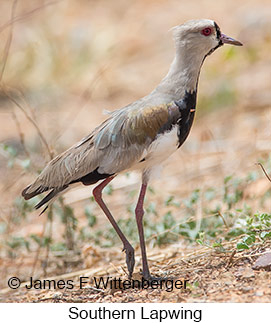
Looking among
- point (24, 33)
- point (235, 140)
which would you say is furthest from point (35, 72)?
point (235, 140)

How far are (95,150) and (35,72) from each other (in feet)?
20.3

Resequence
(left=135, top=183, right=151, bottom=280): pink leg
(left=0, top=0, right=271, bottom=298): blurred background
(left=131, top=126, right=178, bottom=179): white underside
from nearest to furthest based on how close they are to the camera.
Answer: (left=131, top=126, right=178, bottom=179): white underside
(left=135, top=183, right=151, bottom=280): pink leg
(left=0, top=0, right=271, bottom=298): blurred background

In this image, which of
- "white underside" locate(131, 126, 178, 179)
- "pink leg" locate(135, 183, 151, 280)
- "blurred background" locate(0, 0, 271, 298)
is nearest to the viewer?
"white underside" locate(131, 126, 178, 179)

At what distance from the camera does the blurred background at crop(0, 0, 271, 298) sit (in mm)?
4762

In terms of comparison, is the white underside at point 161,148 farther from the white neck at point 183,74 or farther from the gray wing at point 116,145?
the white neck at point 183,74

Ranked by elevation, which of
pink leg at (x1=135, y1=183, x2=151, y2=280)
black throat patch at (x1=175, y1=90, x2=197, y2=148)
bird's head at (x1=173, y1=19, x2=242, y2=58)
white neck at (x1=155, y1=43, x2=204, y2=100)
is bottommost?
pink leg at (x1=135, y1=183, x2=151, y2=280)

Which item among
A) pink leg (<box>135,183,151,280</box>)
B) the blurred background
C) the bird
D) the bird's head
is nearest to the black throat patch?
the bird

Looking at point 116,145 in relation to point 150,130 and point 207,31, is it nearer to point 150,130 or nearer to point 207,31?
point 150,130

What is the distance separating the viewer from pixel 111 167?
3.58m

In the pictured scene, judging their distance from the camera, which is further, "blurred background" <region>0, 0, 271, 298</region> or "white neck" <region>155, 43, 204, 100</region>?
"blurred background" <region>0, 0, 271, 298</region>

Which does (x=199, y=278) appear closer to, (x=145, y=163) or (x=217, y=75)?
(x=145, y=163)

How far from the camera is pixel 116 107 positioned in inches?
345

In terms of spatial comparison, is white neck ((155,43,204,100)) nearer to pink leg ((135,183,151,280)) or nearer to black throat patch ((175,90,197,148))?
black throat patch ((175,90,197,148))

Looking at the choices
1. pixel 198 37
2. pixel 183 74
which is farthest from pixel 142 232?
pixel 198 37
